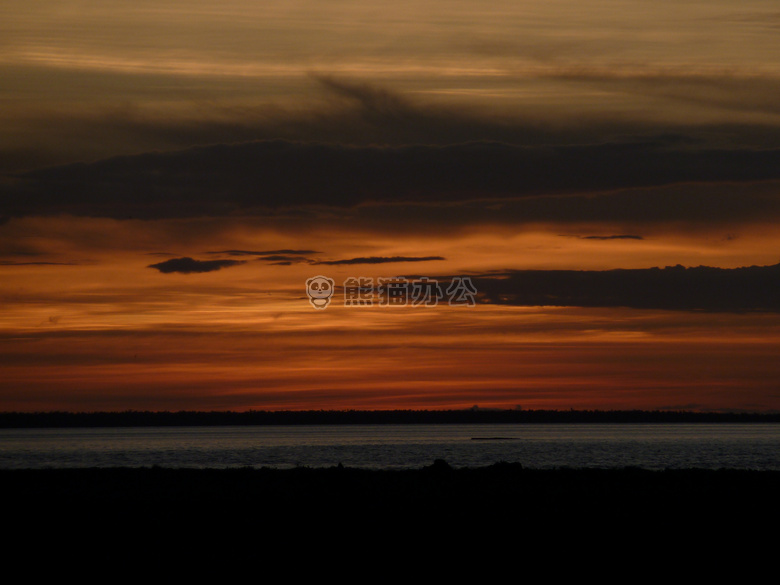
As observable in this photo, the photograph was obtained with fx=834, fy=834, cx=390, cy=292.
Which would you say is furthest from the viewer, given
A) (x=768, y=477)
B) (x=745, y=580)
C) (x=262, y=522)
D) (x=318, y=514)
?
(x=768, y=477)

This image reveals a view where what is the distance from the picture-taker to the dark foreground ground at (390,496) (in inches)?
1230

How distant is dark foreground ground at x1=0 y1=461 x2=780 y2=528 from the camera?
102 feet

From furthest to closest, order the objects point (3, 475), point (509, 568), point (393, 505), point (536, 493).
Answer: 1. point (3, 475)
2. point (536, 493)
3. point (393, 505)
4. point (509, 568)

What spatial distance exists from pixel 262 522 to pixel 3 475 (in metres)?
25.6

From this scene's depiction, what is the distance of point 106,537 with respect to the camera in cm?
2728

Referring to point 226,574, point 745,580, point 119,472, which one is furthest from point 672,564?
point 119,472

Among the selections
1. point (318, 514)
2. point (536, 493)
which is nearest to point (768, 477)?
point (536, 493)

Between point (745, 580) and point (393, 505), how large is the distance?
16152mm

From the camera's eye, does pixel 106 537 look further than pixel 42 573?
Yes

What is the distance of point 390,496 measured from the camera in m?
37.3

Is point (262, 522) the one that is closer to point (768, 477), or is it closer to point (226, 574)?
point (226, 574)

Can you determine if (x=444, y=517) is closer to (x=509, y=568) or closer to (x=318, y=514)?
(x=318, y=514)

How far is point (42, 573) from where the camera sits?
21.6m

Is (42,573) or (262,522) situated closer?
(42,573)
